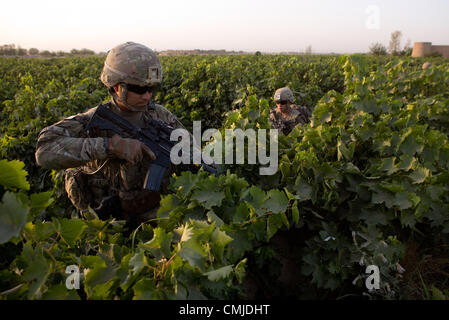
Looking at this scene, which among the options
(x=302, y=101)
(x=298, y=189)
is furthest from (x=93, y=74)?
(x=298, y=189)

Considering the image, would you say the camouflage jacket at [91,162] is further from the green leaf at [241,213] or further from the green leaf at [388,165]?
the green leaf at [388,165]

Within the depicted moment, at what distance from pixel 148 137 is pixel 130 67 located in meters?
0.65

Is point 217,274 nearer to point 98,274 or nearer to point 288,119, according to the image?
point 98,274

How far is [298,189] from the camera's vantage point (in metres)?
2.34

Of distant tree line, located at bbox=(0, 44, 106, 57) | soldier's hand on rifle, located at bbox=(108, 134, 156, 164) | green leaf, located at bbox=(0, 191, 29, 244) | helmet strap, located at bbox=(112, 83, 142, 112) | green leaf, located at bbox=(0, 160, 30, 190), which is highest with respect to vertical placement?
distant tree line, located at bbox=(0, 44, 106, 57)

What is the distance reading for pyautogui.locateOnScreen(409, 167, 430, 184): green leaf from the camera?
2305mm

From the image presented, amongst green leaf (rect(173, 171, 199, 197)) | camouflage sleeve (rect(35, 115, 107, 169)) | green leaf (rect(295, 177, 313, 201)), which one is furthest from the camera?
camouflage sleeve (rect(35, 115, 107, 169))

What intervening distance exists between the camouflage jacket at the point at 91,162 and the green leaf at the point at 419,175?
7.03 ft

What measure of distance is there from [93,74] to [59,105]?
34.9ft

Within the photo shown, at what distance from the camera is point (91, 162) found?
3.31 metres

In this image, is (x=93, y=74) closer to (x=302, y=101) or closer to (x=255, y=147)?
(x=302, y=101)

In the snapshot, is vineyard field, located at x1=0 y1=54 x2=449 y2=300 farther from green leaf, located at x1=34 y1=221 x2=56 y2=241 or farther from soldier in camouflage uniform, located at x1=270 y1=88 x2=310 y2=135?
soldier in camouflage uniform, located at x1=270 y1=88 x2=310 y2=135

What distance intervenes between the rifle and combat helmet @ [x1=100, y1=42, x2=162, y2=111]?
7.7 inches

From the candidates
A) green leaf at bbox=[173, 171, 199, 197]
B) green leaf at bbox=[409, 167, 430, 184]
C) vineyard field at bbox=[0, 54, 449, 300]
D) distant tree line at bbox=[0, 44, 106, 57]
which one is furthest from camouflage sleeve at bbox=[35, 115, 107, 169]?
distant tree line at bbox=[0, 44, 106, 57]
